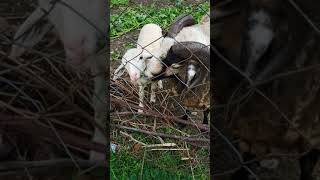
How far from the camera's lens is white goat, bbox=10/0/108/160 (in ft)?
2.09

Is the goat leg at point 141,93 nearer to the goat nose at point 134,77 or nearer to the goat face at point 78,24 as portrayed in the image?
the goat nose at point 134,77

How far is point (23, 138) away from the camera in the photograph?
70cm

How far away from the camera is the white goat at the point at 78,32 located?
637 millimetres

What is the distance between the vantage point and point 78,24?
0.64 m

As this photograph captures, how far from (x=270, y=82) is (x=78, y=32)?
0.23 metres

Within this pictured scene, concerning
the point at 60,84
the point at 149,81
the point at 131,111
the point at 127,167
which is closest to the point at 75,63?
the point at 60,84

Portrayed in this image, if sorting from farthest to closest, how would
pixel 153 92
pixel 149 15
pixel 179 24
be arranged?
pixel 149 15, pixel 179 24, pixel 153 92

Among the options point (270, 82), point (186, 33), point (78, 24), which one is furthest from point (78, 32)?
point (186, 33)

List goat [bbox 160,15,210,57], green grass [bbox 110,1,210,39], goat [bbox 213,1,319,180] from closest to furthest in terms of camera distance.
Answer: goat [bbox 213,1,319,180], goat [bbox 160,15,210,57], green grass [bbox 110,1,210,39]

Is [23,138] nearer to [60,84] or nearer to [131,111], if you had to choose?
[60,84]

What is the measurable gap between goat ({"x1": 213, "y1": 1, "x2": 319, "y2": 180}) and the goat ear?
207 mm

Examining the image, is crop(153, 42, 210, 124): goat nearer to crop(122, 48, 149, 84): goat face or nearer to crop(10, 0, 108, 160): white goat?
crop(122, 48, 149, 84): goat face

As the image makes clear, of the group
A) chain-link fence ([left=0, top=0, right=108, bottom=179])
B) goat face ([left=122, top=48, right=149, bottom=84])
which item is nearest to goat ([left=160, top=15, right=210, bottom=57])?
goat face ([left=122, top=48, right=149, bottom=84])

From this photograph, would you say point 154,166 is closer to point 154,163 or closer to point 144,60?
point 154,163
